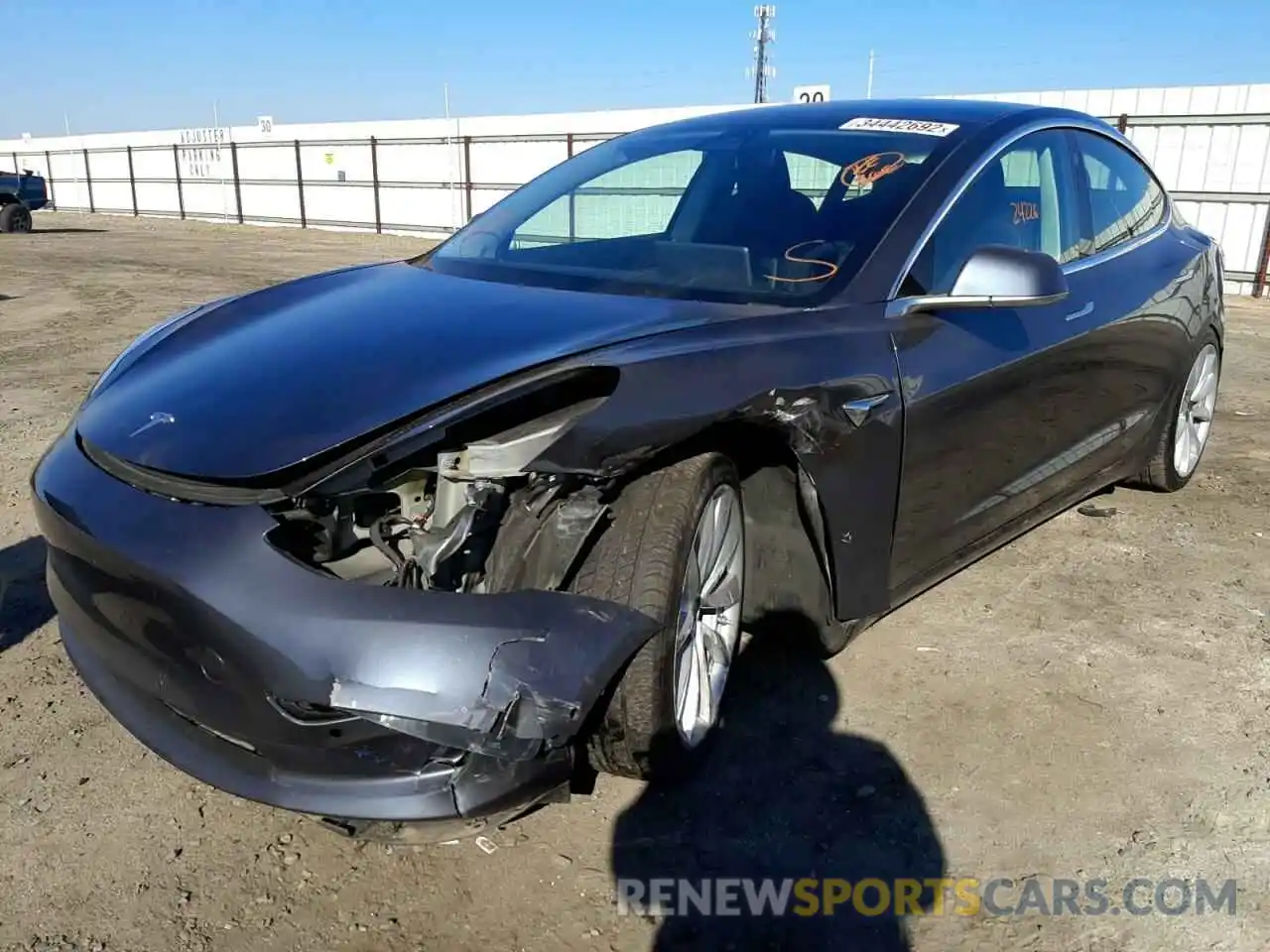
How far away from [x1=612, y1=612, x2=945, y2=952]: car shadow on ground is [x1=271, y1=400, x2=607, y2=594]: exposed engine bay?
28.0 inches

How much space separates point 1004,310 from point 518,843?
2.01 meters

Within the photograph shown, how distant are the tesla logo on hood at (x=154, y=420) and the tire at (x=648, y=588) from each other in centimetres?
93

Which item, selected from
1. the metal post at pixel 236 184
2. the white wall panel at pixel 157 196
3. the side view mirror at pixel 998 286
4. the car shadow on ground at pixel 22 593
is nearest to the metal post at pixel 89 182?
the white wall panel at pixel 157 196

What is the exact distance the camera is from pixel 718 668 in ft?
8.54

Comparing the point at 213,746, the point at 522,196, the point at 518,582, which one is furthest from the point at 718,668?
the point at 522,196

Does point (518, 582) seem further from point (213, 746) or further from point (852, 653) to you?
point (852, 653)

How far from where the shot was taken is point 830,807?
7.84 feet

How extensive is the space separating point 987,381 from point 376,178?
937 inches

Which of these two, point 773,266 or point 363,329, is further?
point 773,266

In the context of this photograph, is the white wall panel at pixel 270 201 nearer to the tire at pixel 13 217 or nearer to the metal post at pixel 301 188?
the metal post at pixel 301 188

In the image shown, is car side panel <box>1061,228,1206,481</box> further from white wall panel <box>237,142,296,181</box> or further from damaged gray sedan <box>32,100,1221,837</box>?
white wall panel <box>237,142,296,181</box>

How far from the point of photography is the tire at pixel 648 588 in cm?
208

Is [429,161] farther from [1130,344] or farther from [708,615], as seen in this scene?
[708,615]

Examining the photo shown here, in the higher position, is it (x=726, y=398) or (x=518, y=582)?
(x=726, y=398)
